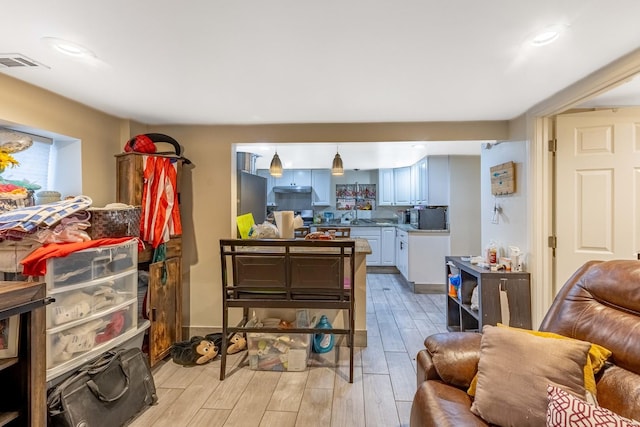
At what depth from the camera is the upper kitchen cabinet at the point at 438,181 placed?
15.3ft

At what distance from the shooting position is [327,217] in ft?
22.3

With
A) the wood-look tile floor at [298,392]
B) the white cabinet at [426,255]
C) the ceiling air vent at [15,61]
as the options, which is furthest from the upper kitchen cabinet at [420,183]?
the ceiling air vent at [15,61]

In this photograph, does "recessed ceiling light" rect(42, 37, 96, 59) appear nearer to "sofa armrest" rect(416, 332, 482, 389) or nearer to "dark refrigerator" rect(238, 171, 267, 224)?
"dark refrigerator" rect(238, 171, 267, 224)

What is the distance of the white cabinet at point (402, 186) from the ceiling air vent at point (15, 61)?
5263mm

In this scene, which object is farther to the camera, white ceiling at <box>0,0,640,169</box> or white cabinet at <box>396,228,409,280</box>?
white cabinet at <box>396,228,409,280</box>

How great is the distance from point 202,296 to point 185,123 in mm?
1727

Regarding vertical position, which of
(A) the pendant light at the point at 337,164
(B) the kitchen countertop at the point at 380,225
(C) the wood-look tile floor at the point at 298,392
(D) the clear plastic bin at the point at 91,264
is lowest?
(C) the wood-look tile floor at the point at 298,392

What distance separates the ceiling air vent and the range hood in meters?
4.71

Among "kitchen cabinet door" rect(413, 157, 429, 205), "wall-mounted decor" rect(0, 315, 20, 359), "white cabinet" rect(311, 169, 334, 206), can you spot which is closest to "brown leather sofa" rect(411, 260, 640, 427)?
"wall-mounted decor" rect(0, 315, 20, 359)

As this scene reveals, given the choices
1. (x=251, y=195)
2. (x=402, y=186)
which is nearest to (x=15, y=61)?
(x=251, y=195)

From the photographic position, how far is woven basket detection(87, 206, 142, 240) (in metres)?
2.04

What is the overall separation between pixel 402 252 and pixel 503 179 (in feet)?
8.67

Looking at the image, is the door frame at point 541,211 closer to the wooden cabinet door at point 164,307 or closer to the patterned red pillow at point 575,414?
the patterned red pillow at point 575,414

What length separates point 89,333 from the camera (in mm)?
1853
